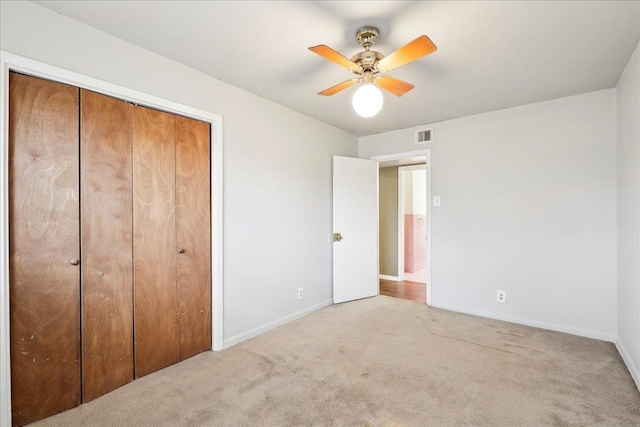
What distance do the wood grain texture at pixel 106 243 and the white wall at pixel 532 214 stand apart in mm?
3312

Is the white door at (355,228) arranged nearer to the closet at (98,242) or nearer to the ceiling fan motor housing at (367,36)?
the closet at (98,242)

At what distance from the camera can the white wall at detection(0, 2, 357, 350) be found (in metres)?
1.85

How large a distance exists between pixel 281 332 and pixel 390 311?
141 cm

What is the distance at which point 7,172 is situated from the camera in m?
1.63

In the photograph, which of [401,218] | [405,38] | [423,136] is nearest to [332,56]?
[405,38]

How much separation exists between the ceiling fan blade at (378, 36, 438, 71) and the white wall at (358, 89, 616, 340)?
219cm

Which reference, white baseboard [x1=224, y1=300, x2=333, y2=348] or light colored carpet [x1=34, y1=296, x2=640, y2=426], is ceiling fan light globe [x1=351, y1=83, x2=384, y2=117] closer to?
light colored carpet [x1=34, y1=296, x2=640, y2=426]

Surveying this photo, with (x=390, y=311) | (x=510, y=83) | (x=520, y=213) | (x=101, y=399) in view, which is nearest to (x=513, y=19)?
(x=510, y=83)

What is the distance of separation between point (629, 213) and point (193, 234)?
3.47 meters

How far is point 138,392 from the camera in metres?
2.08

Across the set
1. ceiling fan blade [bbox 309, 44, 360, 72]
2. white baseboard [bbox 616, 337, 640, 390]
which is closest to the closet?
ceiling fan blade [bbox 309, 44, 360, 72]

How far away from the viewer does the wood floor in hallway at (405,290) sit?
14.6 ft

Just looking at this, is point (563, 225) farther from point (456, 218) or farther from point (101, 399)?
point (101, 399)

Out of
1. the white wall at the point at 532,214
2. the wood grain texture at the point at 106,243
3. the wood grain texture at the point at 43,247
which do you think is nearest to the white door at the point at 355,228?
the white wall at the point at 532,214
